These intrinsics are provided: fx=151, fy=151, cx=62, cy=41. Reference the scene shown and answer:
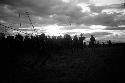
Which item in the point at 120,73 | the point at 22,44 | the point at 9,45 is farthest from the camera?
the point at 22,44

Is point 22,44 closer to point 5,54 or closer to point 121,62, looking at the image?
point 5,54

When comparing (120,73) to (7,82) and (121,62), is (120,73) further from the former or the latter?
(7,82)

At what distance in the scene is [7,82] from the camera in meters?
24.8

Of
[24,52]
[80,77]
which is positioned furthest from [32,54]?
[80,77]

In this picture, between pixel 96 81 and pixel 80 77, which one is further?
pixel 80 77

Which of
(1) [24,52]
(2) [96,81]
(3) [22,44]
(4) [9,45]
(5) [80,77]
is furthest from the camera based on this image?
(1) [24,52]

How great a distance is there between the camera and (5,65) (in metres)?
35.1

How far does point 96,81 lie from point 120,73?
552 cm

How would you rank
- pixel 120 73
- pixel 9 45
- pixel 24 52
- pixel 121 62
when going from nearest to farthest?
pixel 120 73, pixel 121 62, pixel 9 45, pixel 24 52

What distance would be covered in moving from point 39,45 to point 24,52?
1817cm

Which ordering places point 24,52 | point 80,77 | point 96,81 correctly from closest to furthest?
point 96,81, point 80,77, point 24,52

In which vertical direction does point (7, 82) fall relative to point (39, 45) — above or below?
below

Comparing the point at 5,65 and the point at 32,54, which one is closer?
the point at 5,65

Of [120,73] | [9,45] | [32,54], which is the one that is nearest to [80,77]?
[120,73]
